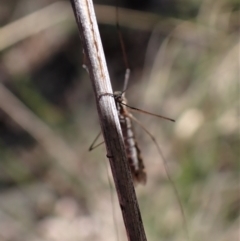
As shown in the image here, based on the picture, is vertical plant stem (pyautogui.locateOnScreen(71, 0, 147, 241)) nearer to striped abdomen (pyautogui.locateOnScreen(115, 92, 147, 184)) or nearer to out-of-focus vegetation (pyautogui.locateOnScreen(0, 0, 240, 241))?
striped abdomen (pyautogui.locateOnScreen(115, 92, 147, 184))

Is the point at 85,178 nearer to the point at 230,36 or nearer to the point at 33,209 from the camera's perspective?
the point at 33,209

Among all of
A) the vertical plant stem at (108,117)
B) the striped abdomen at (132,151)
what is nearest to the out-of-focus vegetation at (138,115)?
the striped abdomen at (132,151)

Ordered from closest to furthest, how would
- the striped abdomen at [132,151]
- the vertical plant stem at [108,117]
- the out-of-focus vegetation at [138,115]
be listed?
the vertical plant stem at [108,117] < the striped abdomen at [132,151] < the out-of-focus vegetation at [138,115]

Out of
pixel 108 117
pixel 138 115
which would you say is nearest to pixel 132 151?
pixel 108 117

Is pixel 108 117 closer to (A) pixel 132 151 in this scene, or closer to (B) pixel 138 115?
(A) pixel 132 151

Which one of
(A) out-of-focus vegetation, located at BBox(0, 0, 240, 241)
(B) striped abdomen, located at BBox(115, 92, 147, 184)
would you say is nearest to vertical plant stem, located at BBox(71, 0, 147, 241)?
(B) striped abdomen, located at BBox(115, 92, 147, 184)

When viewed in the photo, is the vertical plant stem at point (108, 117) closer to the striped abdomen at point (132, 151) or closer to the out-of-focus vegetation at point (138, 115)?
the striped abdomen at point (132, 151)
